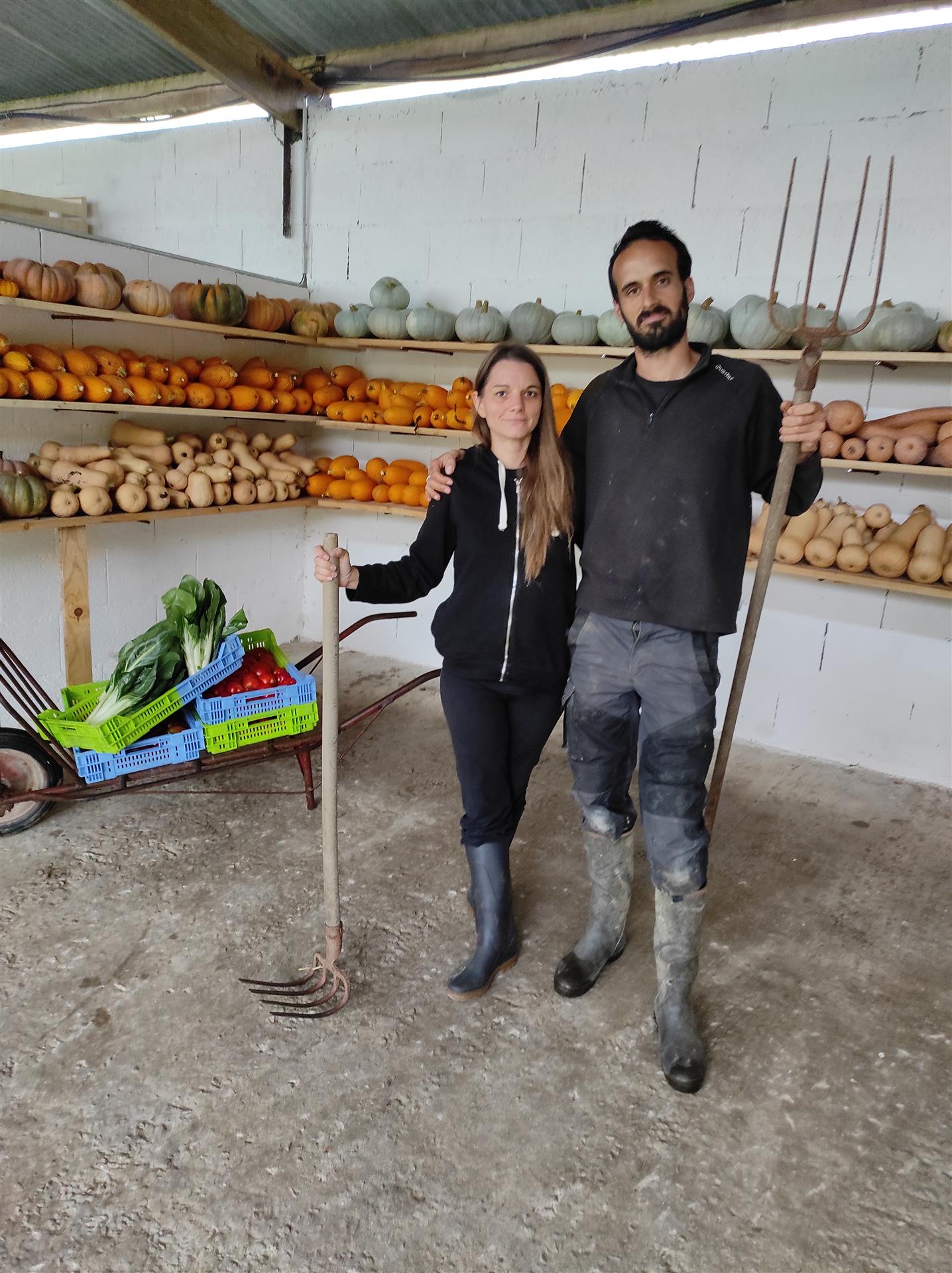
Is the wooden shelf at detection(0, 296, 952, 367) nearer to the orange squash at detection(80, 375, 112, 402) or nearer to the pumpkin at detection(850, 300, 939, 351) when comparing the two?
the pumpkin at detection(850, 300, 939, 351)

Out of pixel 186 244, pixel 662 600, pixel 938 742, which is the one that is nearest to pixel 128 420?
pixel 186 244

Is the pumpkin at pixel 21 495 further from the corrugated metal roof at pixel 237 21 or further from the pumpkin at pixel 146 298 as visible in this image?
the corrugated metal roof at pixel 237 21

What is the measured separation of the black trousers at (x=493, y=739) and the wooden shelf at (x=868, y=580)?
5.86 ft

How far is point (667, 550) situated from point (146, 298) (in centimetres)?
292

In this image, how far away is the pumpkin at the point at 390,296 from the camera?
4.46 metres

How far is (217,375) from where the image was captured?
13.6 feet

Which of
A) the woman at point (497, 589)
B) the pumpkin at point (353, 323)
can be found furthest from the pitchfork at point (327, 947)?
the pumpkin at point (353, 323)

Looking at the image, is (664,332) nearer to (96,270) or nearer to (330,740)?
(330,740)

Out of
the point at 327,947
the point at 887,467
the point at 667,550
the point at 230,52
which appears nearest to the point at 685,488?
the point at 667,550

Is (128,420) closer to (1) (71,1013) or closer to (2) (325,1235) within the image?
(1) (71,1013)

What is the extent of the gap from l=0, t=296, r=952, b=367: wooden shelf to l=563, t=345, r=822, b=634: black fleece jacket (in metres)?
0.98

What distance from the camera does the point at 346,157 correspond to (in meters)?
4.80

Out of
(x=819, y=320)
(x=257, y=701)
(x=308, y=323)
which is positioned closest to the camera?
(x=257, y=701)

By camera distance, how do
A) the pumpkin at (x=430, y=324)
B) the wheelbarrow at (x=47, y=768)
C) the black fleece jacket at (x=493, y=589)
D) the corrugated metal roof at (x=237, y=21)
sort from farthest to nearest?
the pumpkin at (x=430, y=324), the corrugated metal roof at (x=237, y=21), the wheelbarrow at (x=47, y=768), the black fleece jacket at (x=493, y=589)
